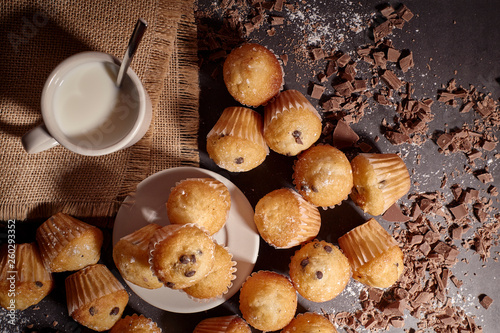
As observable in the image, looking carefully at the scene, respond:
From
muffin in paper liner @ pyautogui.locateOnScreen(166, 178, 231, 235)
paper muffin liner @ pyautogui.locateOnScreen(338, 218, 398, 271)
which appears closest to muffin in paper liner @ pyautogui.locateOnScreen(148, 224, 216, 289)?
muffin in paper liner @ pyautogui.locateOnScreen(166, 178, 231, 235)

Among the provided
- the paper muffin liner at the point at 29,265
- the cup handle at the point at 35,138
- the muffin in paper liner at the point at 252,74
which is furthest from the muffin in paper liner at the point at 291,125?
the paper muffin liner at the point at 29,265

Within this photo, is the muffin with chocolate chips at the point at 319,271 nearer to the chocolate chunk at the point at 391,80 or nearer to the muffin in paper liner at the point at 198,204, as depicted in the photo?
the muffin in paper liner at the point at 198,204

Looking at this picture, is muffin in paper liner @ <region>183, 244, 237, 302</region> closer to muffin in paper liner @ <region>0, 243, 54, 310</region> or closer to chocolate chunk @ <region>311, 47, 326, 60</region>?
muffin in paper liner @ <region>0, 243, 54, 310</region>

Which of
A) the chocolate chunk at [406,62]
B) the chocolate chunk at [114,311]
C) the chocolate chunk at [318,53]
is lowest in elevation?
the chocolate chunk at [114,311]

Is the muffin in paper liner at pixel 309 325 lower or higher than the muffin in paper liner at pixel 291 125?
lower

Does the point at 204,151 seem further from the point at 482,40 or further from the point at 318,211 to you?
the point at 482,40

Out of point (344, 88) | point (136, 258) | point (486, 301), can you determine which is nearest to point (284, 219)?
point (136, 258)

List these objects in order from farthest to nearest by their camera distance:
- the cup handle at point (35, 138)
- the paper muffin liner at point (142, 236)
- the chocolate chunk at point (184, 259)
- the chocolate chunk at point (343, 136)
Result: the chocolate chunk at point (343, 136) → the paper muffin liner at point (142, 236) → the cup handle at point (35, 138) → the chocolate chunk at point (184, 259)
